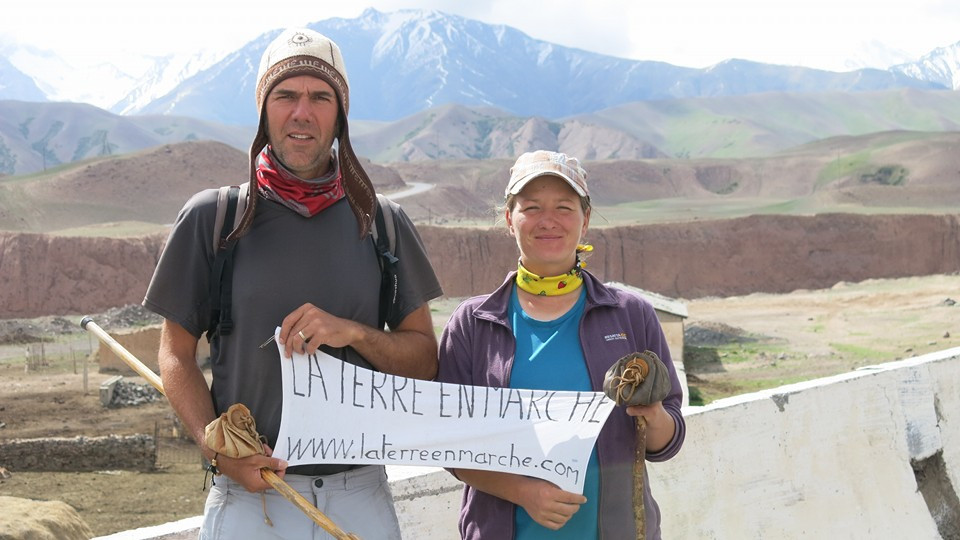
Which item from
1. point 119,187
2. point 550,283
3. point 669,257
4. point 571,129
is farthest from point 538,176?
point 571,129

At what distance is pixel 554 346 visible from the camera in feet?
9.20

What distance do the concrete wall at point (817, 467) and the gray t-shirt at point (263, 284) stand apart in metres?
1.11

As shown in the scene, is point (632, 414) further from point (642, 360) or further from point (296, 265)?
point (296, 265)

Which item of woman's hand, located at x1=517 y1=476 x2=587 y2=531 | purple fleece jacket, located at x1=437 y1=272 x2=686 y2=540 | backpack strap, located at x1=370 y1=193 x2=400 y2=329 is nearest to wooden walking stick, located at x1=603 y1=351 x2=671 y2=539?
purple fleece jacket, located at x1=437 y1=272 x2=686 y2=540

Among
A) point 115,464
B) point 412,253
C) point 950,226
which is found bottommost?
point 115,464

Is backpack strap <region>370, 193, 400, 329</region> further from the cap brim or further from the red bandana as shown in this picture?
the cap brim

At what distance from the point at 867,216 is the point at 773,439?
1512 inches

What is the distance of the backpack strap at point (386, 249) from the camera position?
2.76 meters

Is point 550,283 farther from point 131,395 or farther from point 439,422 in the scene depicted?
point 131,395

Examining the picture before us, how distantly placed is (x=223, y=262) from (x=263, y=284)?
122mm

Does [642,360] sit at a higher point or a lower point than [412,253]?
lower

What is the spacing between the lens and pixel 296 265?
2650 millimetres

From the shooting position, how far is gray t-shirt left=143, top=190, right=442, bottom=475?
262 centimetres

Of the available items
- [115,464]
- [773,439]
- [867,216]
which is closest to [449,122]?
[867,216]
